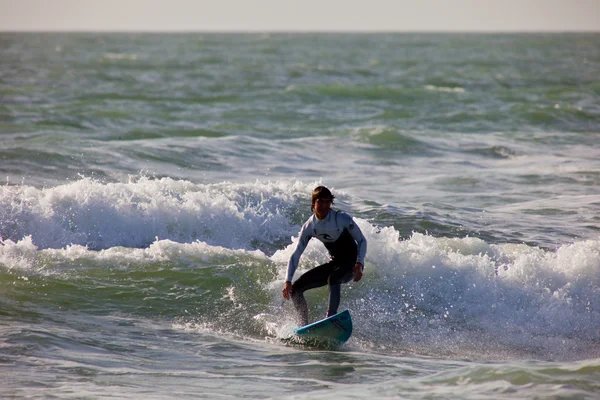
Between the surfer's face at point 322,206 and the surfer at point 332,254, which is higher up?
the surfer's face at point 322,206

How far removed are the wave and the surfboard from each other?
416mm

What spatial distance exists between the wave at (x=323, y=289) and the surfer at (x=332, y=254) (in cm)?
64

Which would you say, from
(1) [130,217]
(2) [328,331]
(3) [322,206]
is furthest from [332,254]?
(1) [130,217]

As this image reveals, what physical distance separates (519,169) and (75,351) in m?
14.0

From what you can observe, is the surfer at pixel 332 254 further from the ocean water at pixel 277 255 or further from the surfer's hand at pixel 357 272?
the ocean water at pixel 277 255

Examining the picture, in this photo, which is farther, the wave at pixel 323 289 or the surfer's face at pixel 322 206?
the wave at pixel 323 289

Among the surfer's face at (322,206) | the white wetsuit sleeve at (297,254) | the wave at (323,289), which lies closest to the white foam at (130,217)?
the wave at (323,289)

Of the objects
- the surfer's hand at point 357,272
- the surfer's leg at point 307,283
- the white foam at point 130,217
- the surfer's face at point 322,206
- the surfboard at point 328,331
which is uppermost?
the surfer's face at point 322,206

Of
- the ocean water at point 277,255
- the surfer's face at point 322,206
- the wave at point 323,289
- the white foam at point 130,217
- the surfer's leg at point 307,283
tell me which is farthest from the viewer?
the white foam at point 130,217

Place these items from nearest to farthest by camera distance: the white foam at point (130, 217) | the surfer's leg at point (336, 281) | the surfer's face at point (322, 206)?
1. the surfer's face at point (322, 206)
2. the surfer's leg at point (336, 281)
3. the white foam at point (130, 217)

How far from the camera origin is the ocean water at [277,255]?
8.12 meters

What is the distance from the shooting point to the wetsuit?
9.13m

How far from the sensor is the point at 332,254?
30.9 feet

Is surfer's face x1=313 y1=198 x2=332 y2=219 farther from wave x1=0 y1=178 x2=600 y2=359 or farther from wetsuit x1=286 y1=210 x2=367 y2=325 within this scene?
wave x1=0 y1=178 x2=600 y2=359
